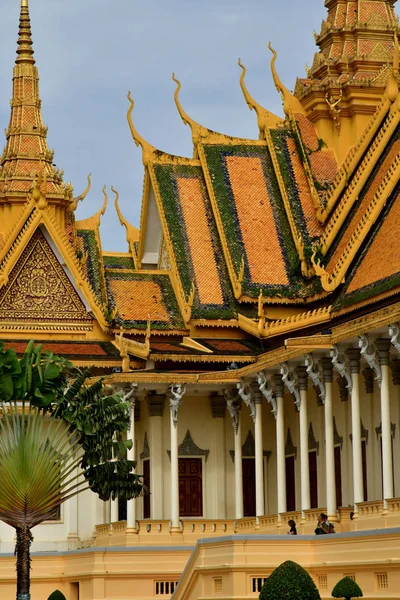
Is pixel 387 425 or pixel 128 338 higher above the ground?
pixel 128 338

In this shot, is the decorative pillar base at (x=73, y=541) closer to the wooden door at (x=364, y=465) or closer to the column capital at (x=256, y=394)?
the column capital at (x=256, y=394)

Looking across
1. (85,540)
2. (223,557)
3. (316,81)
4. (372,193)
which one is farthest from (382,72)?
(223,557)

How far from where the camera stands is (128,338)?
42.3 m

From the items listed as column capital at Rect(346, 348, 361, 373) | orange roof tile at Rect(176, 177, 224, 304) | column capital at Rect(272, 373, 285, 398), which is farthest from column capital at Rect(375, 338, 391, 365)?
orange roof tile at Rect(176, 177, 224, 304)

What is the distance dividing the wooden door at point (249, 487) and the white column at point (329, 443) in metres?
5.92

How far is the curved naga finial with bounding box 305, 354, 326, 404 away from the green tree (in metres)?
3.66

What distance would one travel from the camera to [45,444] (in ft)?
101

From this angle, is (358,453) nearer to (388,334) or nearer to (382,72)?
(388,334)

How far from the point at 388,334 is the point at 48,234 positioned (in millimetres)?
14340

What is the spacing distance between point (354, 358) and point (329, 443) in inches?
74.0

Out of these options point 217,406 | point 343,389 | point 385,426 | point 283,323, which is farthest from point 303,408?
point 217,406

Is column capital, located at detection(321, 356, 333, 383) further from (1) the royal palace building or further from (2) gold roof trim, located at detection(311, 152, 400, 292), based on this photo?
(2) gold roof trim, located at detection(311, 152, 400, 292)

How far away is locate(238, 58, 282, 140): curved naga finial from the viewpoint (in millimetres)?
45906

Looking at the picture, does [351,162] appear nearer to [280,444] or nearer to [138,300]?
[138,300]
